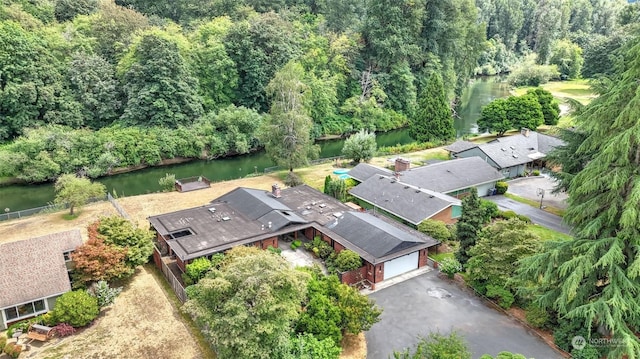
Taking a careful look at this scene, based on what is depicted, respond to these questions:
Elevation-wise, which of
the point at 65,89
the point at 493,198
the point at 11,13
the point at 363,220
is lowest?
the point at 493,198

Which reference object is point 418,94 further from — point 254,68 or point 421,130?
point 254,68

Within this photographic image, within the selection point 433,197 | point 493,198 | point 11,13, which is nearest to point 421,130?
point 493,198

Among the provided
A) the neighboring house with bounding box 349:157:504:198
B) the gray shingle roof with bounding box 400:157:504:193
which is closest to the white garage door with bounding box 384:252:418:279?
the neighboring house with bounding box 349:157:504:198

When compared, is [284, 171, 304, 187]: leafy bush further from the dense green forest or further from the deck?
the deck

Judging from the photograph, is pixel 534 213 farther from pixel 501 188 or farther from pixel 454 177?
pixel 454 177

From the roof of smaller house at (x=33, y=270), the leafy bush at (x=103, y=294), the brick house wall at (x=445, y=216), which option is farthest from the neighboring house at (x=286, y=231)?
the roof of smaller house at (x=33, y=270)
